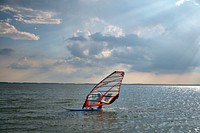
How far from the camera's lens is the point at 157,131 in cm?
2742

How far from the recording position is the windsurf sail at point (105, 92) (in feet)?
140

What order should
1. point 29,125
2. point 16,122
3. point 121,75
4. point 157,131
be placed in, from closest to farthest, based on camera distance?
point 157,131, point 29,125, point 16,122, point 121,75

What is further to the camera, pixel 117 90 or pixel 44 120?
pixel 117 90

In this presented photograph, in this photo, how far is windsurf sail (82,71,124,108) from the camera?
1683 inches

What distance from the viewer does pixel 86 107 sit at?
1698 inches

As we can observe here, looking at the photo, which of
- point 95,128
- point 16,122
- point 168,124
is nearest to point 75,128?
point 95,128

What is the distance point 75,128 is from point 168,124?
10.2m

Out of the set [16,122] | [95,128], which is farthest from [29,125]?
[95,128]

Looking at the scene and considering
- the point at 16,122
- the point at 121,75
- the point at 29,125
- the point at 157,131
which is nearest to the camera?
the point at 157,131

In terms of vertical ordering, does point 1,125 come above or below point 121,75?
below

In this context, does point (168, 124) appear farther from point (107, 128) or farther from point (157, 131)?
point (107, 128)

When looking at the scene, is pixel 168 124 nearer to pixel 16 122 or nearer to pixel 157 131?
pixel 157 131

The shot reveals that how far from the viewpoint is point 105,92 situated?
43.3 metres

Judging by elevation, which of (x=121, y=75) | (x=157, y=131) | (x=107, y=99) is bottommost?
(x=157, y=131)
